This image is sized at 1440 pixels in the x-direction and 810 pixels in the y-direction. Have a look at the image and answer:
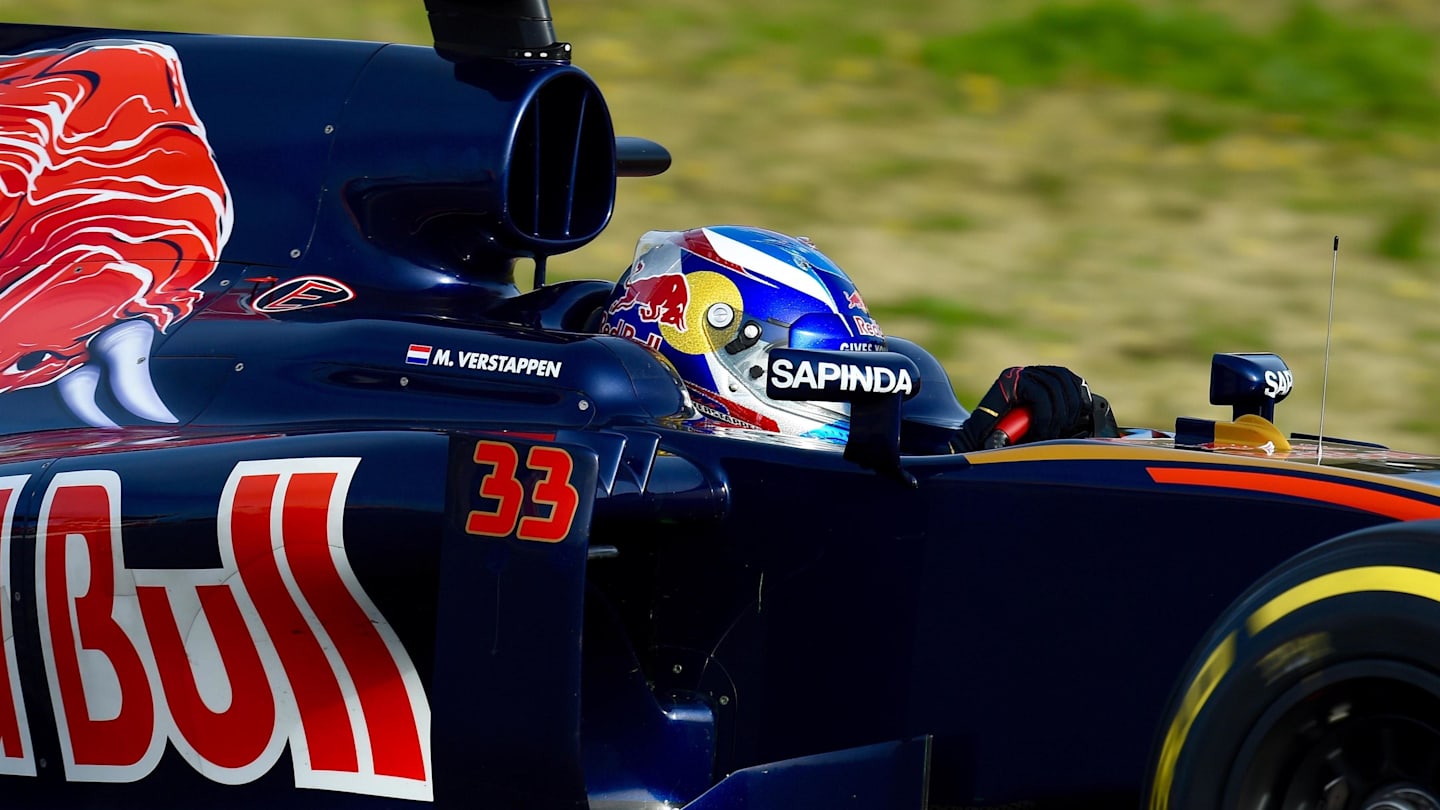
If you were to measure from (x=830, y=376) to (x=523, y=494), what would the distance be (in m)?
0.53

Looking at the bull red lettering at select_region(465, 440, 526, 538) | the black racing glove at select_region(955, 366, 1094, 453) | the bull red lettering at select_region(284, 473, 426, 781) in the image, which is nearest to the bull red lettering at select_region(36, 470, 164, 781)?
the bull red lettering at select_region(284, 473, 426, 781)

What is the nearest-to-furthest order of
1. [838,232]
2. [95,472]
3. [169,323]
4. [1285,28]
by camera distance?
[95,472]
[169,323]
[838,232]
[1285,28]

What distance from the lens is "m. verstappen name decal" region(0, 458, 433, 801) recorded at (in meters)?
3.10

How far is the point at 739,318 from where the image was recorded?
369 centimetres

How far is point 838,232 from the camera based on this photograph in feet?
32.7

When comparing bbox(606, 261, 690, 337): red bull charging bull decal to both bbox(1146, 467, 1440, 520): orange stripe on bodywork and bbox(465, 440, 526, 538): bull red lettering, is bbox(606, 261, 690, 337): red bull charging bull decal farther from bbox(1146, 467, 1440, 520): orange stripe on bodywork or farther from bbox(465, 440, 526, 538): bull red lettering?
bbox(1146, 467, 1440, 520): orange stripe on bodywork

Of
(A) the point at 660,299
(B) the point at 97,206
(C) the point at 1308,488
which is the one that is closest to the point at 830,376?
(C) the point at 1308,488

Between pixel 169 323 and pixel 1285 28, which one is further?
pixel 1285 28

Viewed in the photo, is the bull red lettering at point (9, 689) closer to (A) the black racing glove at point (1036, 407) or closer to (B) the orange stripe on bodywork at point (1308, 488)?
(A) the black racing glove at point (1036, 407)

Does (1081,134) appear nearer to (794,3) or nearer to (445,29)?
(794,3)

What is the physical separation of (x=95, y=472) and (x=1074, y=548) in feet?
5.81

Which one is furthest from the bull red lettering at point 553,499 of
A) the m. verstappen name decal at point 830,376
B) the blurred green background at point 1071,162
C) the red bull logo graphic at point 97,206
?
the blurred green background at point 1071,162

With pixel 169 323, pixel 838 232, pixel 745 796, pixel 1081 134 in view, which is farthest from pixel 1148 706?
pixel 1081 134

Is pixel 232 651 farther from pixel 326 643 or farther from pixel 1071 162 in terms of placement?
pixel 1071 162
